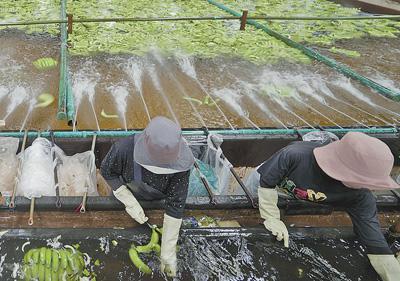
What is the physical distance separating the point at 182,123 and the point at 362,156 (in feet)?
9.86

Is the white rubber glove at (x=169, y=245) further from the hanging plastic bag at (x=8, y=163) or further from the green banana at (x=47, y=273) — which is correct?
the hanging plastic bag at (x=8, y=163)

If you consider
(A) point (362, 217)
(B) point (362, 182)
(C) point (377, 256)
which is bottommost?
(C) point (377, 256)

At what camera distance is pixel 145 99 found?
5770mm

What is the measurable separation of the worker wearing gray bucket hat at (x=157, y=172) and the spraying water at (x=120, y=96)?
204 centimetres

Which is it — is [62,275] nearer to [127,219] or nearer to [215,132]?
[127,219]

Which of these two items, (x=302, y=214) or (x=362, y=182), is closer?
(x=362, y=182)

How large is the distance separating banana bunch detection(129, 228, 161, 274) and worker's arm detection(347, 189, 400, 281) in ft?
5.99

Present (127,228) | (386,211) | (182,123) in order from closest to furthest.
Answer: (127,228) < (386,211) < (182,123)

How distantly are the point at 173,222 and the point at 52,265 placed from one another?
1031mm

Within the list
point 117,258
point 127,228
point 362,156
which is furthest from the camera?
point 127,228

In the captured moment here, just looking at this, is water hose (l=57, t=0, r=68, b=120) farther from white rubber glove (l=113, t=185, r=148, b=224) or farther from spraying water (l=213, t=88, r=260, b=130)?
spraying water (l=213, t=88, r=260, b=130)

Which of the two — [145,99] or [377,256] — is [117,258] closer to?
[377,256]

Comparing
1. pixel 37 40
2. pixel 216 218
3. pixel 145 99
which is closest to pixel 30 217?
pixel 216 218

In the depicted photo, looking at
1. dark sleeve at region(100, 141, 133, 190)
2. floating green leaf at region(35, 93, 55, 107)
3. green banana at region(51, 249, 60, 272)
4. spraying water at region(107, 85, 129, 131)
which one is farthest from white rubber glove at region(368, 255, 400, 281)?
floating green leaf at region(35, 93, 55, 107)
